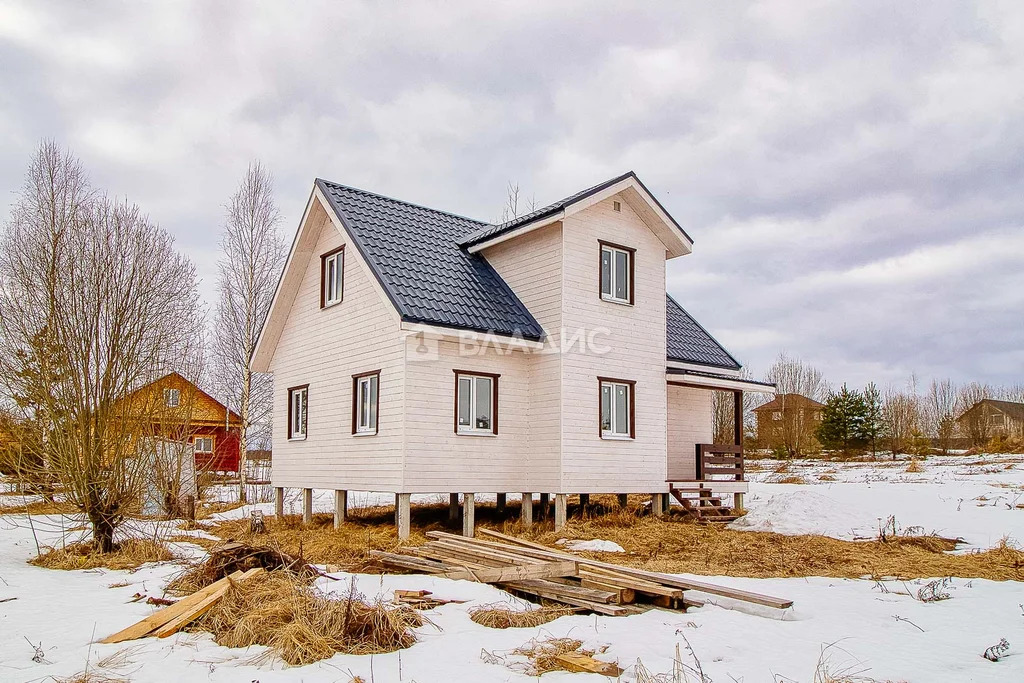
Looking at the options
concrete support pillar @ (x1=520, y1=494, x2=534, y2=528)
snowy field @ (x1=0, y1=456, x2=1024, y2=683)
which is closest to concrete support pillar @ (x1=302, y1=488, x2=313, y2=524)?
concrete support pillar @ (x1=520, y1=494, x2=534, y2=528)

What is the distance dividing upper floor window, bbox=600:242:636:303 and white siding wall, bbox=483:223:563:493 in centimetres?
113

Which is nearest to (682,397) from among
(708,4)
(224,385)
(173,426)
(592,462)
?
(592,462)

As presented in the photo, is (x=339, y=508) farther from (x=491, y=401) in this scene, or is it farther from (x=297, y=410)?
(x=491, y=401)

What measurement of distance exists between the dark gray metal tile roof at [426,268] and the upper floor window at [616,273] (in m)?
1.70

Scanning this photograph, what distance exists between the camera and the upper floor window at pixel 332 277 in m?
16.5

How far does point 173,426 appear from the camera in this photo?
14820mm

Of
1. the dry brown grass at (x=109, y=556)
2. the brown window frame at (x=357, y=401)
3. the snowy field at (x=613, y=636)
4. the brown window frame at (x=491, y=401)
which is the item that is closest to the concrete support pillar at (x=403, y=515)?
the brown window frame at (x=357, y=401)

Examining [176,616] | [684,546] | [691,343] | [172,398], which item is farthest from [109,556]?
[691,343]

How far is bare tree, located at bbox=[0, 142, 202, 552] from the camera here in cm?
1233

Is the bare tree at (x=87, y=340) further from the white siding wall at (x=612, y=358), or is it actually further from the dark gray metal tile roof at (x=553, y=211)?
the white siding wall at (x=612, y=358)

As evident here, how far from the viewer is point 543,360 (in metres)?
15.8

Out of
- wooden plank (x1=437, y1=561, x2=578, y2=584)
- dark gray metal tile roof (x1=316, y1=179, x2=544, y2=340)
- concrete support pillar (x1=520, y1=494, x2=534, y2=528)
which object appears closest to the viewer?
wooden plank (x1=437, y1=561, x2=578, y2=584)

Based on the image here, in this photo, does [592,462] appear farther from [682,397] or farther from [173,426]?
[173,426]

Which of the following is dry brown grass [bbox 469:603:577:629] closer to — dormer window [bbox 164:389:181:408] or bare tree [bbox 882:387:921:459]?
dormer window [bbox 164:389:181:408]
